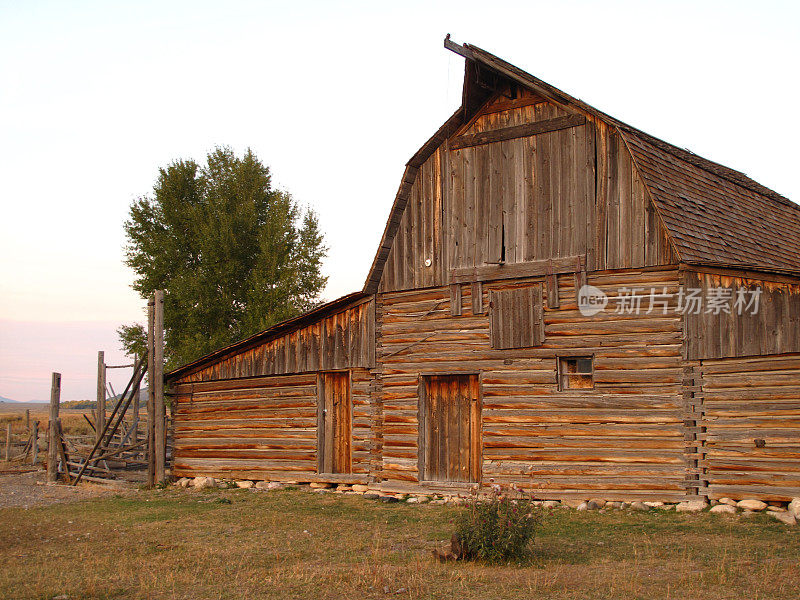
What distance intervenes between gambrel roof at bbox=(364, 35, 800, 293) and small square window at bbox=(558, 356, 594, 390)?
278cm

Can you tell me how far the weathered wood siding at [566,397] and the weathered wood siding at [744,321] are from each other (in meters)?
0.42

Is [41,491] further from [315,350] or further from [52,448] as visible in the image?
[315,350]

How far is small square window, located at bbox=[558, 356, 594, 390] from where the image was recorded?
50.1 feet

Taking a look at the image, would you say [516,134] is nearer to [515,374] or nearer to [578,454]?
[515,374]

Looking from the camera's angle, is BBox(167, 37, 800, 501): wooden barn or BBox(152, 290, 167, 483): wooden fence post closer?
BBox(167, 37, 800, 501): wooden barn

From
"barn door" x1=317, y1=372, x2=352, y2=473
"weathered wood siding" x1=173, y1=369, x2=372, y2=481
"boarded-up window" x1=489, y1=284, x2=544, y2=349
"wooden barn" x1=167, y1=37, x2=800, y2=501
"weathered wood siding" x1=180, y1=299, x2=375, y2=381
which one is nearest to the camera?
"wooden barn" x1=167, y1=37, x2=800, y2=501

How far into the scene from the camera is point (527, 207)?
1608 cm

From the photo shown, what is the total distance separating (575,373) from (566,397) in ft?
1.69

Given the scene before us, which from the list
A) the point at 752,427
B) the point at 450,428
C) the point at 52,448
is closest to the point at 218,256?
the point at 52,448

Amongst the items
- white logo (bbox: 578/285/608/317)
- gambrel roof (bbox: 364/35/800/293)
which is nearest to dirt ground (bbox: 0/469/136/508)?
gambrel roof (bbox: 364/35/800/293)

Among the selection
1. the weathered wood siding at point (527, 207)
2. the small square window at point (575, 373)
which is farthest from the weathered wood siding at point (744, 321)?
the small square window at point (575, 373)

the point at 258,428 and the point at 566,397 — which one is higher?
the point at 566,397

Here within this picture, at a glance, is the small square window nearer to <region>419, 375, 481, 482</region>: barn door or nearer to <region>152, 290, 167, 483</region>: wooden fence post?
<region>419, 375, 481, 482</region>: barn door

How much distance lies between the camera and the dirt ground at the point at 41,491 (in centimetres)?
1798
